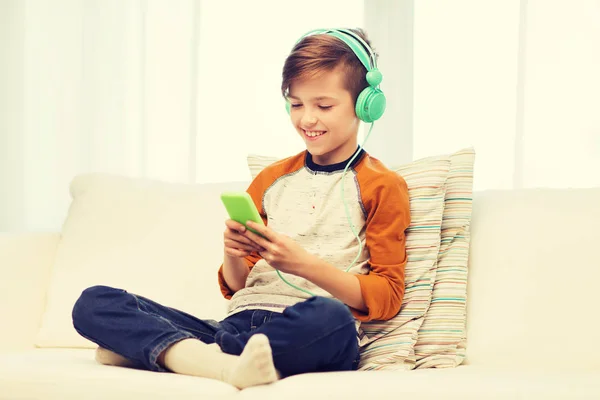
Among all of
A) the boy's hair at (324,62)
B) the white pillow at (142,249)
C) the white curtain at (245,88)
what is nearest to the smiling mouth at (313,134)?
the boy's hair at (324,62)

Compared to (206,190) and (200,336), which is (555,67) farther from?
(200,336)

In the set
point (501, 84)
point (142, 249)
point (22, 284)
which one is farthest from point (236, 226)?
point (501, 84)

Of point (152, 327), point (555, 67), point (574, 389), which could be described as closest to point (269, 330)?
point (152, 327)

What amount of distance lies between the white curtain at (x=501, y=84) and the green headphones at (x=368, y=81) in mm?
895

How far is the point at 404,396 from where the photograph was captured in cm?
114

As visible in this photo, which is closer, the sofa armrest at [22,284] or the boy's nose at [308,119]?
the boy's nose at [308,119]

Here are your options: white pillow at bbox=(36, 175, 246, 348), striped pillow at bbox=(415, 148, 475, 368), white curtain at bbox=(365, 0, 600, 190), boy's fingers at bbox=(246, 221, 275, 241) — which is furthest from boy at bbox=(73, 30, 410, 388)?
white curtain at bbox=(365, 0, 600, 190)

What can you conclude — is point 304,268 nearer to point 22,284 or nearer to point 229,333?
point 229,333

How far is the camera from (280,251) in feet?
4.57

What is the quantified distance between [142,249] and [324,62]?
2.28 feet

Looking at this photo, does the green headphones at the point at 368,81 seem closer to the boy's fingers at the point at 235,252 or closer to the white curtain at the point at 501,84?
the boy's fingers at the point at 235,252

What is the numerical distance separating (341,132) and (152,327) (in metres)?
0.56

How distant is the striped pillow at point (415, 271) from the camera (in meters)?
1.52

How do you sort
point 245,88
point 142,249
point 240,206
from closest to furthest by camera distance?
point 240,206, point 142,249, point 245,88
